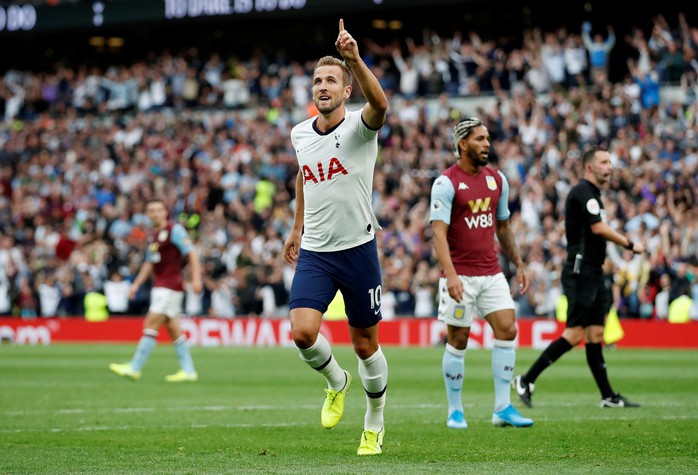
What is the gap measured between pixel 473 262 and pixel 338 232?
2.41 m

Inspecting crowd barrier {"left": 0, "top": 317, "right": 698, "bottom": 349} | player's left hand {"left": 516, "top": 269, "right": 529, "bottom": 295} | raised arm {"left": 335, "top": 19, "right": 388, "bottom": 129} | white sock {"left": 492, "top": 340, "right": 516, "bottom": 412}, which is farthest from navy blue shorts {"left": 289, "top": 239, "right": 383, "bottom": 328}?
crowd barrier {"left": 0, "top": 317, "right": 698, "bottom": 349}

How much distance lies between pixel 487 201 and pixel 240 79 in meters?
27.8

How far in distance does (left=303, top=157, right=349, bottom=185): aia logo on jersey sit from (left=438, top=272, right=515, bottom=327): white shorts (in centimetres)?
233

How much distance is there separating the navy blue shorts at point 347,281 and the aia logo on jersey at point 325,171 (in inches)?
21.2

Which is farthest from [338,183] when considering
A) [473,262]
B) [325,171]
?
[473,262]

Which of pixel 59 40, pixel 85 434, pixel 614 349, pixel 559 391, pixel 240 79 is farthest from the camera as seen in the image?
pixel 59 40

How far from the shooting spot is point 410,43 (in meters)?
35.2

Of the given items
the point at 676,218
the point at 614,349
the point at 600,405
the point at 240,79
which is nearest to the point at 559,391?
the point at 600,405

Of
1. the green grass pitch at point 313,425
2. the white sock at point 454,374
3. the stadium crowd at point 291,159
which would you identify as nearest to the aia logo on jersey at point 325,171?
the green grass pitch at point 313,425

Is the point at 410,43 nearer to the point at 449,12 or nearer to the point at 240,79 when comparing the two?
the point at 449,12

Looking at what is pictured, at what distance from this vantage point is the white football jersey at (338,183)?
845cm

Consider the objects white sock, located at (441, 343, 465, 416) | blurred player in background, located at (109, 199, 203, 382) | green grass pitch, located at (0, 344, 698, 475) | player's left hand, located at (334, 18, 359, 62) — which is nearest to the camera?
player's left hand, located at (334, 18, 359, 62)

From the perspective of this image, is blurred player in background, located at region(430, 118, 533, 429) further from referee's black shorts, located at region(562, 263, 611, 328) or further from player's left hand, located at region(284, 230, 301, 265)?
referee's black shorts, located at region(562, 263, 611, 328)

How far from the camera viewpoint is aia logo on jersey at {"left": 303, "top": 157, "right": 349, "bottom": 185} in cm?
848
